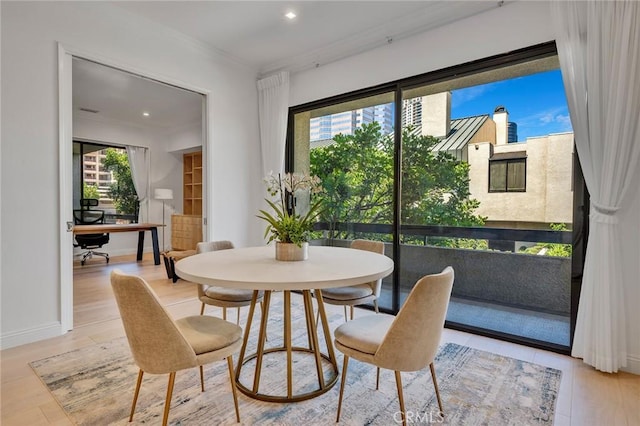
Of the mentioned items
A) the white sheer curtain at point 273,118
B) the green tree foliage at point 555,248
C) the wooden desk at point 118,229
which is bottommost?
the wooden desk at point 118,229

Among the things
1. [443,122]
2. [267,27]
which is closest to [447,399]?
[443,122]

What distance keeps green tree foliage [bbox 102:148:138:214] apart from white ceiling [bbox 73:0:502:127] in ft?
9.01

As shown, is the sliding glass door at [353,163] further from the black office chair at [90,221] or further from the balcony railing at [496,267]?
the black office chair at [90,221]

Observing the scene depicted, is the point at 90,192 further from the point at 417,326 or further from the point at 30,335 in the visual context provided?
the point at 417,326

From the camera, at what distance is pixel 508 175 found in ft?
9.48

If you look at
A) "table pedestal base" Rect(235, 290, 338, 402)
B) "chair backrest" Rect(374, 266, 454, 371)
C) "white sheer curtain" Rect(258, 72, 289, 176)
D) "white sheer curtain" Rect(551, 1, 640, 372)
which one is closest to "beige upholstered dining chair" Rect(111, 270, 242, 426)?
"table pedestal base" Rect(235, 290, 338, 402)

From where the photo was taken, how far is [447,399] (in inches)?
75.3

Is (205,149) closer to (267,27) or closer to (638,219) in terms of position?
(267,27)

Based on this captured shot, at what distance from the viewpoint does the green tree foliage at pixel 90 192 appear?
22.2 feet

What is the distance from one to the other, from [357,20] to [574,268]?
113 inches

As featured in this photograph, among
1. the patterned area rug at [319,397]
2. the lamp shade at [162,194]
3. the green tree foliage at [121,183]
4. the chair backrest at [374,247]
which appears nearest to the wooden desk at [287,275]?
the patterned area rug at [319,397]

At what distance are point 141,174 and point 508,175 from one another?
712cm

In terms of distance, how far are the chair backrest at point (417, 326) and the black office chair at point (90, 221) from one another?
6.23 meters

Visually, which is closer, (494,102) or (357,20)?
(494,102)
